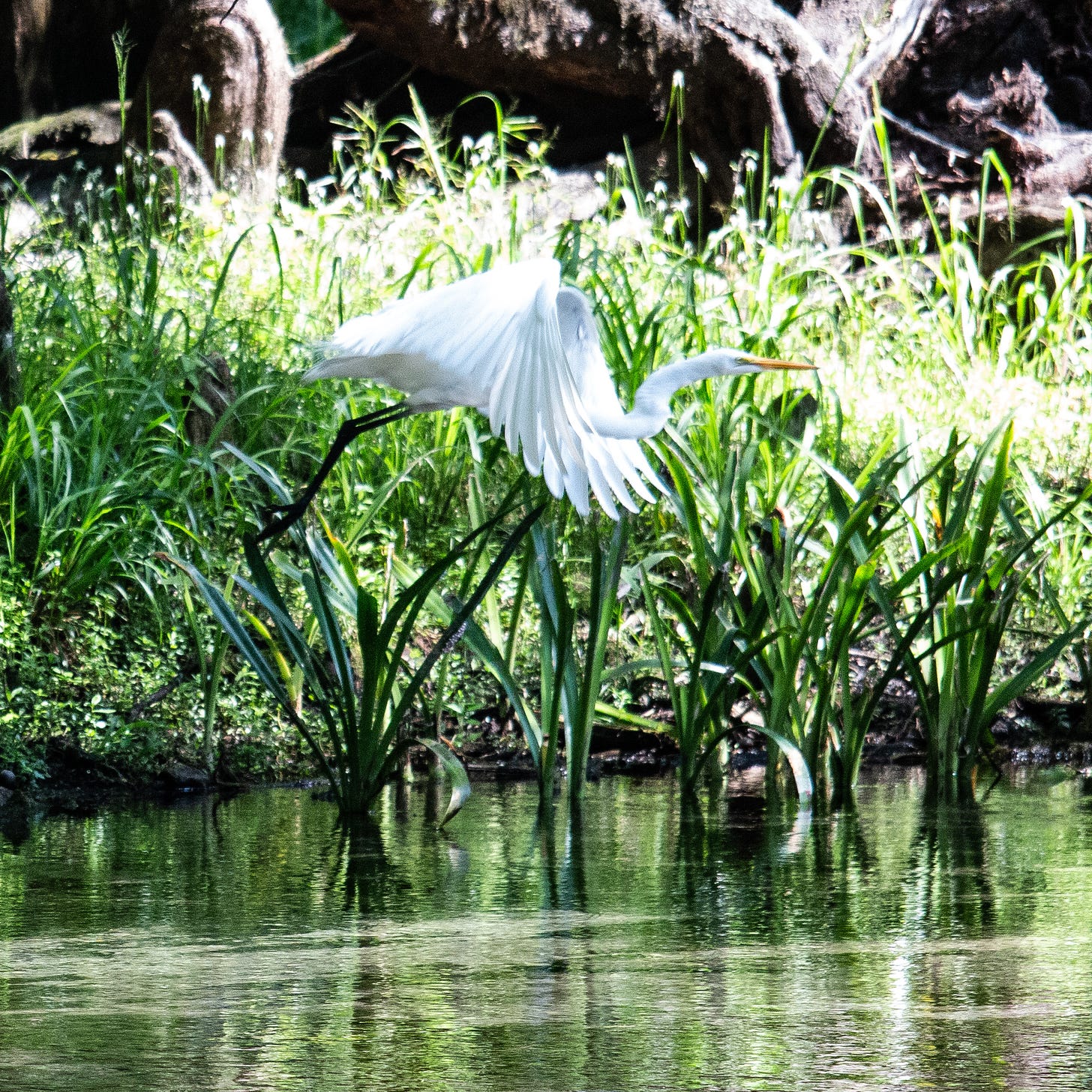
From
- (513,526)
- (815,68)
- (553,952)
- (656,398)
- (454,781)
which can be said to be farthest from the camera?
(815,68)

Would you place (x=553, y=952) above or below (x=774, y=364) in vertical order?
below

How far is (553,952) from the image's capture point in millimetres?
1856

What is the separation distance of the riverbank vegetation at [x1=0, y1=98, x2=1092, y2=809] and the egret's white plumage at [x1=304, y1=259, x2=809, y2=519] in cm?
25

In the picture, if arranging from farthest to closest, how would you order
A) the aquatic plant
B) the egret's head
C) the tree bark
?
the tree bark < the egret's head < the aquatic plant

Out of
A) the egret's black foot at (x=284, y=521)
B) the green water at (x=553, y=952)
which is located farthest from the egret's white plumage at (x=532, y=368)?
the green water at (x=553, y=952)

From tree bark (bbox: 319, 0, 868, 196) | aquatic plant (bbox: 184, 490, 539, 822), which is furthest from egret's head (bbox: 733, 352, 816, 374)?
tree bark (bbox: 319, 0, 868, 196)

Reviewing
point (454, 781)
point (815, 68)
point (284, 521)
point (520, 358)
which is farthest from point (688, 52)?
point (454, 781)

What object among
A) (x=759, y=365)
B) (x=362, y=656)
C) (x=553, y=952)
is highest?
(x=759, y=365)

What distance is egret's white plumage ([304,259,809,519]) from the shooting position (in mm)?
2646

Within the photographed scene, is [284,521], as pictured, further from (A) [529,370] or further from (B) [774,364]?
(B) [774,364]

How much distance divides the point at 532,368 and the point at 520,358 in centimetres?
4

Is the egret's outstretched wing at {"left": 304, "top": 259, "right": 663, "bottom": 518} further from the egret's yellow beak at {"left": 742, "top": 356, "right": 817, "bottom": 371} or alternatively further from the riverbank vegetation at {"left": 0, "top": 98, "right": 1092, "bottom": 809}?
the egret's yellow beak at {"left": 742, "top": 356, "right": 817, "bottom": 371}

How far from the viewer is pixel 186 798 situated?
11.0ft

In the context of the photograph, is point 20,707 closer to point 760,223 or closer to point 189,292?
point 189,292
